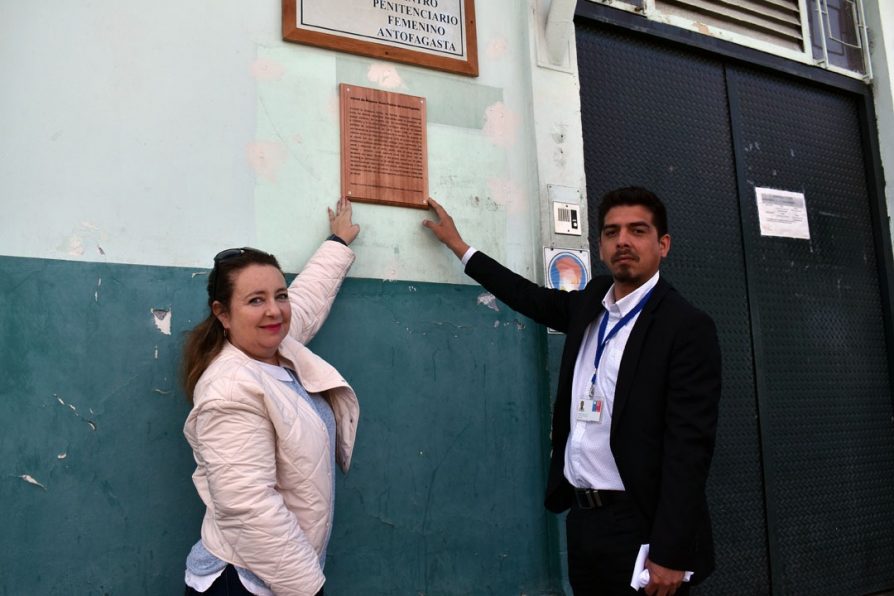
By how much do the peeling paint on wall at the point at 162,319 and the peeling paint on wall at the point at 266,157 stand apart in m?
0.66

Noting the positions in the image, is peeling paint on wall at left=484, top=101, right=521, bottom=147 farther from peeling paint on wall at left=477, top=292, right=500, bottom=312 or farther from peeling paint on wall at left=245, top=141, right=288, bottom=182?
peeling paint on wall at left=245, top=141, right=288, bottom=182

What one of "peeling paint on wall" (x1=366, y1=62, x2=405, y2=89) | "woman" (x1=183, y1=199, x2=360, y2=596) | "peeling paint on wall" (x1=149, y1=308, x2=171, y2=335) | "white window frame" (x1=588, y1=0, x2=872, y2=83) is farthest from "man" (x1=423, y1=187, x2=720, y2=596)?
"white window frame" (x1=588, y1=0, x2=872, y2=83)

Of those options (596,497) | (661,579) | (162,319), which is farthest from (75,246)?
(661,579)

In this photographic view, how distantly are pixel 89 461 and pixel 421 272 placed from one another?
4.86ft

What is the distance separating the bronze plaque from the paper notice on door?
2280mm

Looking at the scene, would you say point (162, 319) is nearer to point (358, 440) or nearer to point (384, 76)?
point (358, 440)

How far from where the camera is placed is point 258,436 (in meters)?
1.99

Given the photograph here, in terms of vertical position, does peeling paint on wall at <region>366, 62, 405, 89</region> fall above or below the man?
above

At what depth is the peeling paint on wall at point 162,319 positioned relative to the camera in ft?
8.82

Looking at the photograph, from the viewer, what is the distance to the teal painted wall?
2.47 m

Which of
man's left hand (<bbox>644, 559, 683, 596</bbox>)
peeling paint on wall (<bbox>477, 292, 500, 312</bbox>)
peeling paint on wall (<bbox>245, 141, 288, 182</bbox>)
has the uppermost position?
peeling paint on wall (<bbox>245, 141, 288, 182</bbox>)

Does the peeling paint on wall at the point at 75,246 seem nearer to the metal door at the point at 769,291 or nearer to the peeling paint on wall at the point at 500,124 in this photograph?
the peeling paint on wall at the point at 500,124

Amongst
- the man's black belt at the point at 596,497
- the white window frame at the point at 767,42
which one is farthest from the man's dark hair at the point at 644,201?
the white window frame at the point at 767,42

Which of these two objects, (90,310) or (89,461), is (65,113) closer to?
(90,310)
